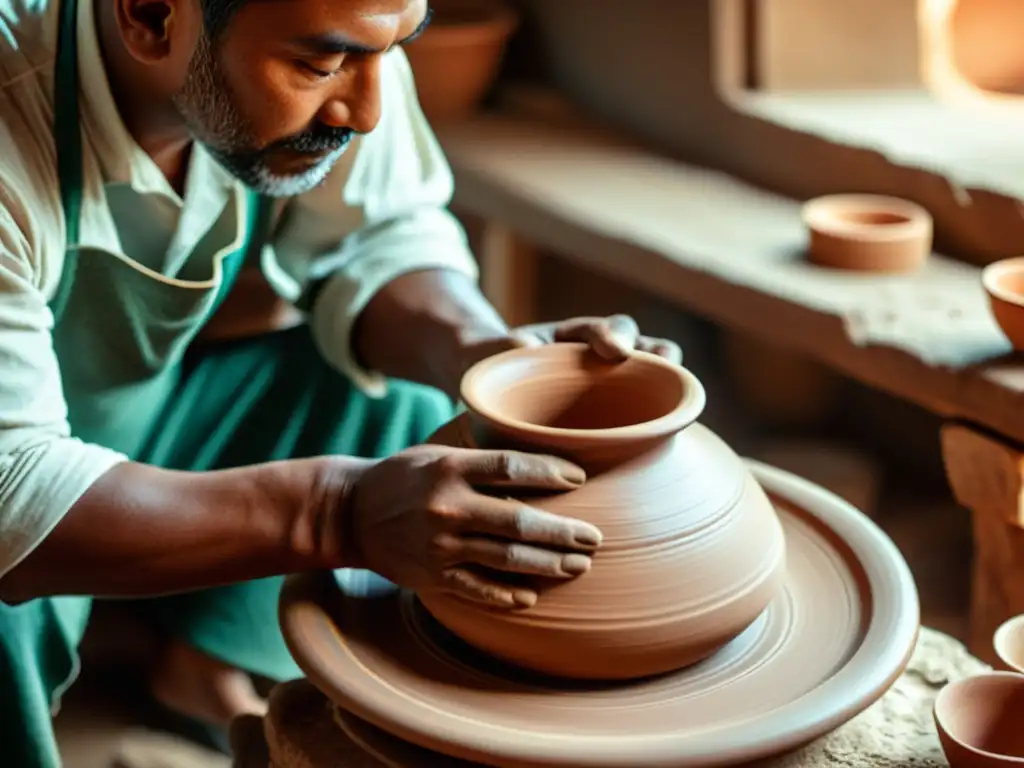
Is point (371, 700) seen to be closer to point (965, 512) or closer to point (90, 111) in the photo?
point (90, 111)

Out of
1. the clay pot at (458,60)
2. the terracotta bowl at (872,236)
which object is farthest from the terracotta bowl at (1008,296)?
the clay pot at (458,60)

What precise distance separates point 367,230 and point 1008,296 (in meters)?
1.05

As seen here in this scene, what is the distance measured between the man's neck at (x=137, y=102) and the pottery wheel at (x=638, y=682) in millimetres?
Result: 657

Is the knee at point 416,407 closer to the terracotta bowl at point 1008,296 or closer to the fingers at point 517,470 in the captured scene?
the fingers at point 517,470

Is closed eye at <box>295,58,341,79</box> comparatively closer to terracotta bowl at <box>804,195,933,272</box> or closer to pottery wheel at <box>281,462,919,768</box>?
pottery wheel at <box>281,462,919,768</box>

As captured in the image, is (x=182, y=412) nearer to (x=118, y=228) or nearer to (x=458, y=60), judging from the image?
(x=118, y=228)

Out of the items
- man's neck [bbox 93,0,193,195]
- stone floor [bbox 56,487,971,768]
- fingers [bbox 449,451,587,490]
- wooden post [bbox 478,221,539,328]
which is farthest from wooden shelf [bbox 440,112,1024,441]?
man's neck [bbox 93,0,193,195]

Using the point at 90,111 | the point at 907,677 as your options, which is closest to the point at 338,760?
the point at 907,677

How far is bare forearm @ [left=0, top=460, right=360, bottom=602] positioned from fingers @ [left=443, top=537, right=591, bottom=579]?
0.18m

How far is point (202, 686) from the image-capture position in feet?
8.37

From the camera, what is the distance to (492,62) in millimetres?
4152

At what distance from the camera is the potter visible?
1.76 metres

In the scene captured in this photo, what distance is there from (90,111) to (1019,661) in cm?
140

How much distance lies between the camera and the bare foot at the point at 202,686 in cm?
253
